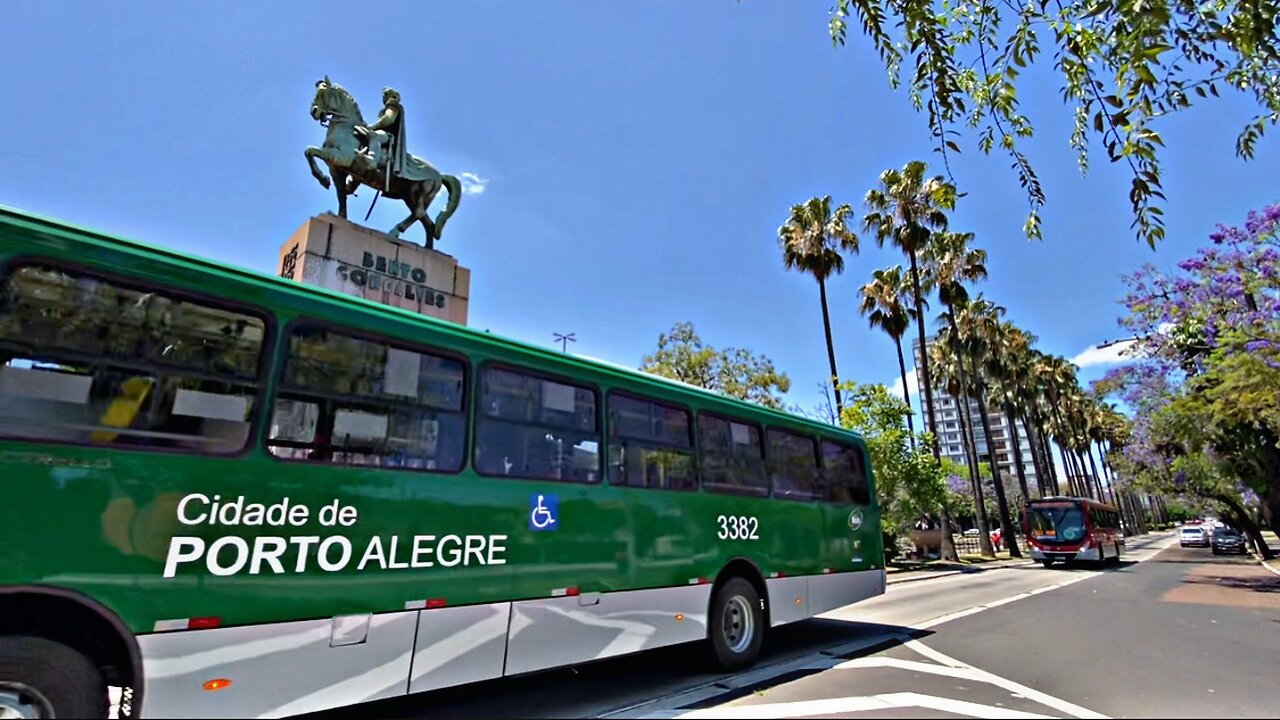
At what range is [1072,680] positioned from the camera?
22.2 ft

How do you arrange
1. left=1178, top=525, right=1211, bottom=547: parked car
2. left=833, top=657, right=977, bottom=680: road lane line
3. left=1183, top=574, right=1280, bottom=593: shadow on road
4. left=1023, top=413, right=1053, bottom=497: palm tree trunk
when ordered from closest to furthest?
left=833, top=657, right=977, bottom=680: road lane line → left=1183, top=574, right=1280, bottom=593: shadow on road → left=1178, top=525, right=1211, bottom=547: parked car → left=1023, top=413, right=1053, bottom=497: palm tree trunk

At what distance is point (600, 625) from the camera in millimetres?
6059

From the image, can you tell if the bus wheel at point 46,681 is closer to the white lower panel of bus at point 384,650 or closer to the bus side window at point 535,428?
the white lower panel of bus at point 384,650

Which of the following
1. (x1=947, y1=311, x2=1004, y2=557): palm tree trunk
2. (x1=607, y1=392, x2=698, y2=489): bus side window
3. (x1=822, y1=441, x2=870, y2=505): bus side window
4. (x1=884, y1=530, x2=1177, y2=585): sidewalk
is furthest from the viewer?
(x1=947, y1=311, x2=1004, y2=557): palm tree trunk

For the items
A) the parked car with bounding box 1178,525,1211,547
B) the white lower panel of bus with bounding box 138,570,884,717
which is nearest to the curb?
the white lower panel of bus with bounding box 138,570,884,717

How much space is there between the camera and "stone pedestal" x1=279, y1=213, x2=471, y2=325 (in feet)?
39.8

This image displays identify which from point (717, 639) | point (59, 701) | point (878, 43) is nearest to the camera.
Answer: point (59, 701)

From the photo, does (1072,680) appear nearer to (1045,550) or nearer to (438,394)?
(438,394)

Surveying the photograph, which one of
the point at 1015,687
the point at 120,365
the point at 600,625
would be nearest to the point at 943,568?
the point at 1015,687

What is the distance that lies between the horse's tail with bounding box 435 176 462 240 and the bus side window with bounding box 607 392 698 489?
33.2ft

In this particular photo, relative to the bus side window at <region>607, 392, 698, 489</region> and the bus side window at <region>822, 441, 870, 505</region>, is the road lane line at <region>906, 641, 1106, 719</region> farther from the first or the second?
the bus side window at <region>607, 392, 698, 489</region>

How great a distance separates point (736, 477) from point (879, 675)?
2687mm

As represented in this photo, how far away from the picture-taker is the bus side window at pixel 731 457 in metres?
7.70

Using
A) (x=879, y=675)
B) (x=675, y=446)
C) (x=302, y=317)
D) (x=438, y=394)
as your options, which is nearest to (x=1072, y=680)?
(x=879, y=675)
